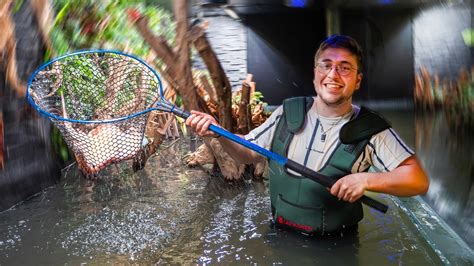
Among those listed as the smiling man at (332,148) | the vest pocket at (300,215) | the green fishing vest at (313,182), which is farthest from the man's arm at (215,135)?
the vest pocket at (300,215)

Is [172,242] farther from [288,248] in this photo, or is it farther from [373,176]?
[373,176]

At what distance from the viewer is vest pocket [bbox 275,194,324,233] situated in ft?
9.43

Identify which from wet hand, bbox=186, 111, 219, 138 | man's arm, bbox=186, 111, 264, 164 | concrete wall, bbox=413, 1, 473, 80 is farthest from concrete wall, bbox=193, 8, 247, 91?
wet hand, bbox=186, 111, 219, 138

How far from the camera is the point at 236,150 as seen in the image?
9.50 feet

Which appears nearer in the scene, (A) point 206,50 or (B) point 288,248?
(B) point 288,248

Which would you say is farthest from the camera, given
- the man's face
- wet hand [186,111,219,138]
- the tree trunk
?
the tree trunk

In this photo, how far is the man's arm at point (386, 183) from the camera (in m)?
2.37

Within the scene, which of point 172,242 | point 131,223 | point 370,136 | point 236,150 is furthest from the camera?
point 131,223

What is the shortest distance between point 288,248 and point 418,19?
84.6 inches

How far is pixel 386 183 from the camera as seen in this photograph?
2.42m

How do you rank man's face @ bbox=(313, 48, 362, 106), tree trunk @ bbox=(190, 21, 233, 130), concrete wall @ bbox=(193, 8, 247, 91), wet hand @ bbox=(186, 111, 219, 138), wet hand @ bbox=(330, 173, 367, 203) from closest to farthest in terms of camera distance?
wet hand @ bbox=(330, 173, 367, 203) → wet hand @ bbox=(186, 111, 219, 138) → man's face @ bbox=(313, 48, 362, 106) → tree trunk @ bbox=(190, 21, 233, 130) → concrete wall @ bbox=(193, 8, 247, 91)

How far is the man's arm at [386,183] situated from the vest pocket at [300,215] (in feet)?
1.55

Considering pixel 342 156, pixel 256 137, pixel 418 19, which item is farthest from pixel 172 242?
pixel 418 19

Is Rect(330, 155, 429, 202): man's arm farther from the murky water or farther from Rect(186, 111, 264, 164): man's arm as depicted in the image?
Rect(186, 111, 264, 164): man's arm
